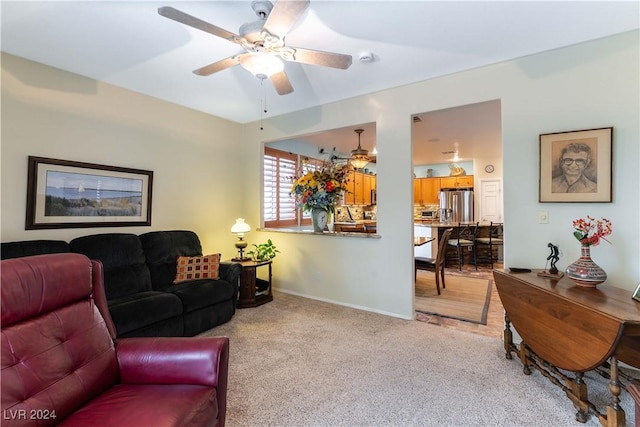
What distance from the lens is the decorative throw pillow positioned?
3.28m

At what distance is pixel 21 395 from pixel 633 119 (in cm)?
396

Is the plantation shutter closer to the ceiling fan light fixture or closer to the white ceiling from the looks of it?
the white ceiling

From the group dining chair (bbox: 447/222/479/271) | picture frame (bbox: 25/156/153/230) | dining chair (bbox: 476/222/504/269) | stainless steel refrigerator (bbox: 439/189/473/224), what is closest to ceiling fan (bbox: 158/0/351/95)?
→ picture frame (bbox: 25/156/153/230)

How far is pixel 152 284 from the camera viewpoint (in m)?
3.14

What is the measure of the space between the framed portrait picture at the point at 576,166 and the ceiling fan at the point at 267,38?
1937 mm

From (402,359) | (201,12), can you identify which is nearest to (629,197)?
(402,359)

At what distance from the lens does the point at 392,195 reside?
11.0 feet

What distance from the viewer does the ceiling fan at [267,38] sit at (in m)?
1.53

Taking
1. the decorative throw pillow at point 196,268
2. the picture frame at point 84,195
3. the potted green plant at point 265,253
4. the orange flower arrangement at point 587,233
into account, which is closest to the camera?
the orange flower arrangement at point 587,233

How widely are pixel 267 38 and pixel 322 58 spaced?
0.40 metres

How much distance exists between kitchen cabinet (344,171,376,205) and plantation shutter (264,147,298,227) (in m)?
1.98

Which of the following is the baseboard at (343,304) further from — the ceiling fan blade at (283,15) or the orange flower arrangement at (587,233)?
the ceiling fan blade at (283,15)

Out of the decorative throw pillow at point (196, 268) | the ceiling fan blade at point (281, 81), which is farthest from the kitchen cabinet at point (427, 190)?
the ceiling fan blade at point (281, 81)

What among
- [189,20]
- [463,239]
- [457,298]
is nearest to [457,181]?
[463,239]
